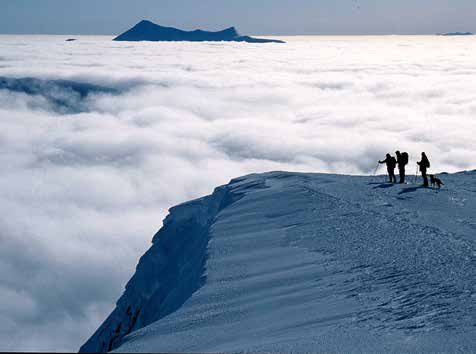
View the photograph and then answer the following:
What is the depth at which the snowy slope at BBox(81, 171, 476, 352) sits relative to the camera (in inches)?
373

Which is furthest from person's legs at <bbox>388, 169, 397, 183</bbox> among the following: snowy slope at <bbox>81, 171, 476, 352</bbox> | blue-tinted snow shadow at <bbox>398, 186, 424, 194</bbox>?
blue-tinted snow shadow at <bbox>398, 186, 424, 194</bbox>

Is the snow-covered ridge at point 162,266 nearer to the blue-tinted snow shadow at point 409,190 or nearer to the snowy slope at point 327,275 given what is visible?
the snowy slope at point 327,275

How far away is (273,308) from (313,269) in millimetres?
2406

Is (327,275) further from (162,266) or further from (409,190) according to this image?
(162,266)

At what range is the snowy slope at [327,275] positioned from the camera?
9.48 metres

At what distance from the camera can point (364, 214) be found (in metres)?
17.8

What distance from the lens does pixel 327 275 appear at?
1299cm

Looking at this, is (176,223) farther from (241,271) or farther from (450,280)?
(450,280)

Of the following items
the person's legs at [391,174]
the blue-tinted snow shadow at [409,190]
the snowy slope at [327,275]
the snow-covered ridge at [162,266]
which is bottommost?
the snow-covered ridge at [162,266]

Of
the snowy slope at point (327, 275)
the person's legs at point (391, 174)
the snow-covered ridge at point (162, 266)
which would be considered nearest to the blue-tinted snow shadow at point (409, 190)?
the snowy slope at point (327, 275)

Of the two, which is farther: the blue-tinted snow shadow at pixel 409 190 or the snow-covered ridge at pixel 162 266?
the snow-covered ridge at pixel 162 266

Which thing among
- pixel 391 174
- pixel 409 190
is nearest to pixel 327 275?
pixel 409 190

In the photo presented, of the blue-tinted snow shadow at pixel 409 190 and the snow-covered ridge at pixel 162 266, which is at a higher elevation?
the blue-tinted snow shadow at pixel 409 190

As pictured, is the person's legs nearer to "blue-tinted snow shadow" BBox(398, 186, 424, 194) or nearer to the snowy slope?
the snowy slope
